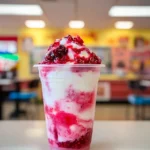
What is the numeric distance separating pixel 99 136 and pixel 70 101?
0.28 m

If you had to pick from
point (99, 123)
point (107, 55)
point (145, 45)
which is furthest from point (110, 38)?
point (99, 123)

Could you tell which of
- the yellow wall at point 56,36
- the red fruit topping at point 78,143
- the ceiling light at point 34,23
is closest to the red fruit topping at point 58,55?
the red fruit topping at point 78,143

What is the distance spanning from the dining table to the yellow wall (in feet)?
22.6

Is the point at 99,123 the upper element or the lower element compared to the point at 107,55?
lower

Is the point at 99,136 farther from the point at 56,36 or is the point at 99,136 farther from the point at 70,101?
the point at 56,36

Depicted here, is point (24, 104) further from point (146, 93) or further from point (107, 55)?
point (146, 93)

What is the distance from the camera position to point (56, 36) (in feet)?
25.5

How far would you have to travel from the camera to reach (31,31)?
7859mm

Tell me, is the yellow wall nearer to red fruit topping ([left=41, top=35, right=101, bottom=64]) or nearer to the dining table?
the dining table

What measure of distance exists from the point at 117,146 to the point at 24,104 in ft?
23.7

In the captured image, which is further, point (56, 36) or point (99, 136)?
point (56, 36)

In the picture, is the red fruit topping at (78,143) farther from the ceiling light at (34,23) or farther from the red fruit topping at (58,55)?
the ceiling light at (34,23)

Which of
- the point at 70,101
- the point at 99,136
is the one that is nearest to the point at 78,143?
the point at 70,101

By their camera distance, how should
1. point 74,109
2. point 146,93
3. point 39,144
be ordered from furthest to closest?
point 146,93 → point 39,144 → point 74,109
